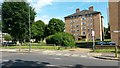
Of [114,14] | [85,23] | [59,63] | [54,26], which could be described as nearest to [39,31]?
[54,26]

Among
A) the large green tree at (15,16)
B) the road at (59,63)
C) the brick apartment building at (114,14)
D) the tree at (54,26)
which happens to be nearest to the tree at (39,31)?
the tree at (54,26)

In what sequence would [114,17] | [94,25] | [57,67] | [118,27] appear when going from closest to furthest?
[57,67], [118,27], [114,17], [94,25]

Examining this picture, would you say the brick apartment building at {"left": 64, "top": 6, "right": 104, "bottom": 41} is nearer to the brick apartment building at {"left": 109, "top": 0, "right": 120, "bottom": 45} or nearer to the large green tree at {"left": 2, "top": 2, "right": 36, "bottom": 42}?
the large green tree at {"left": 2, "top": 2, "right": 36, "bottom": 42}

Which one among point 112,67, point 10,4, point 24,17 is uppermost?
point 10,4

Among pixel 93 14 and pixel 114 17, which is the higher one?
pixel 93 14

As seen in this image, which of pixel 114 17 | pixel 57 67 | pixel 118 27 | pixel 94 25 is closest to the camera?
pixel 57 67

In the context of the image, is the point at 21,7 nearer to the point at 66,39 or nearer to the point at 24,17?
the point at 24,17

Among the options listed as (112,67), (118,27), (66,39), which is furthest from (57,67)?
(66,39)

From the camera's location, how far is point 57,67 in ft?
44.1

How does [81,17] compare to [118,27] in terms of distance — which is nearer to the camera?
[118,27]

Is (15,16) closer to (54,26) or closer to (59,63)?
(59,63)

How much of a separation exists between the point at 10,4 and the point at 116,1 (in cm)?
2220

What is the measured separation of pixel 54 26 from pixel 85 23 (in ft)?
54.3

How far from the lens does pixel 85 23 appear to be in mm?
100875
